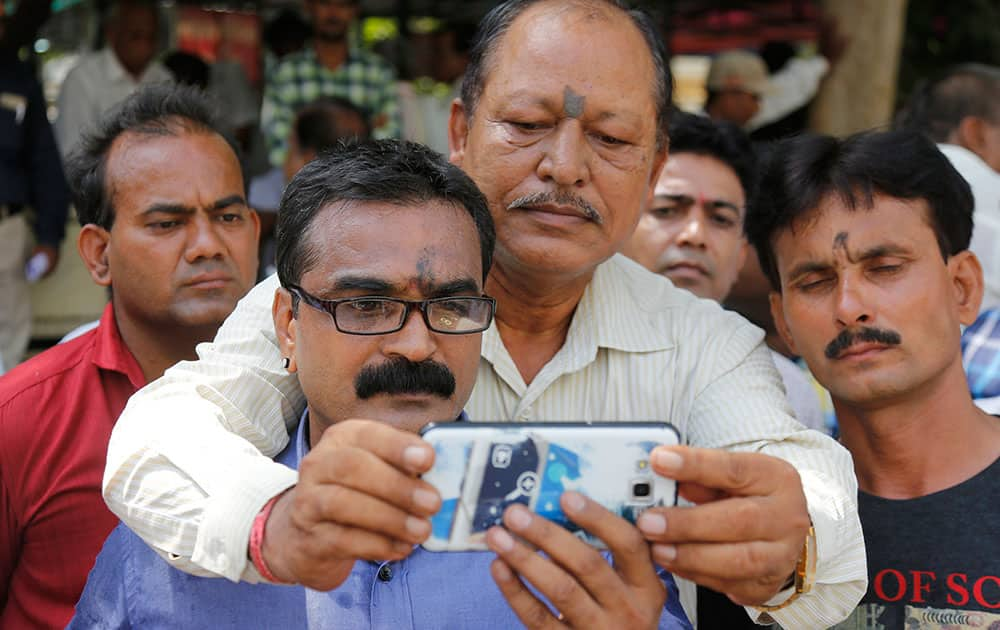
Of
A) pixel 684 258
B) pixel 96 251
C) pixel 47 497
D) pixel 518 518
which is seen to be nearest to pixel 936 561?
pixel 518 518

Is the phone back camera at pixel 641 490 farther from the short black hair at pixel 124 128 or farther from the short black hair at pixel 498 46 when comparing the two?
the short black hair at pixel 124 128

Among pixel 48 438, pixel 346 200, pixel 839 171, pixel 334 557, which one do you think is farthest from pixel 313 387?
pixel 839 171

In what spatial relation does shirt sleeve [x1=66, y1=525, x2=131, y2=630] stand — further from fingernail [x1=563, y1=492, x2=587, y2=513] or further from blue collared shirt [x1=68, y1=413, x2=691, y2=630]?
fingernail [x1=563, y1=492, x2=587, y2=513]

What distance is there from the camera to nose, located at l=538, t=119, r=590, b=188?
7.33 ft

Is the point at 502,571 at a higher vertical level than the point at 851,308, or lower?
lower

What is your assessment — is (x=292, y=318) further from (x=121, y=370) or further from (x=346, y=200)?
(x=121, y=370)

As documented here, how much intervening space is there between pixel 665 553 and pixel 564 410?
2.88 ft

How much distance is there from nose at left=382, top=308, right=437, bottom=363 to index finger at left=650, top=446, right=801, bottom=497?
1.58 ft

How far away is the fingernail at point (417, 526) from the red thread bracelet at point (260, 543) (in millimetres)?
236

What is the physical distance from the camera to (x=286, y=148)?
6.20m

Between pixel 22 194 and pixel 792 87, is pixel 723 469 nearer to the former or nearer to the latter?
pixel 22 194

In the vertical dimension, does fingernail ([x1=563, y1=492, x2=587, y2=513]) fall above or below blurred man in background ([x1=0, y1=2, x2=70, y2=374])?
above

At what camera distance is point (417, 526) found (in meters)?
1.45

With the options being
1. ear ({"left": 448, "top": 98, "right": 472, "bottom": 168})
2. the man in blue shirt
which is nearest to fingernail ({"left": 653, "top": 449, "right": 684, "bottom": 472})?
the man in blue shirt
